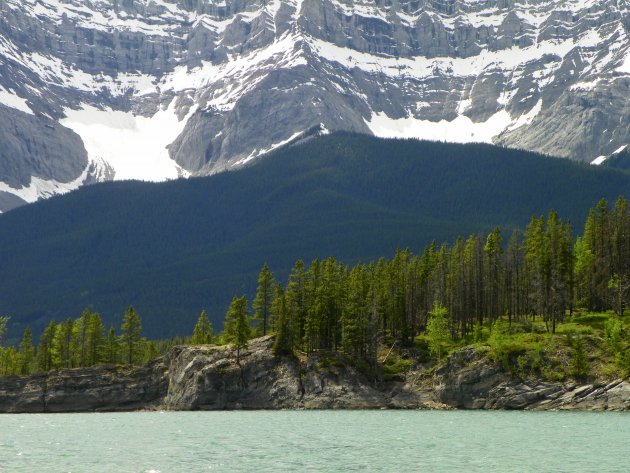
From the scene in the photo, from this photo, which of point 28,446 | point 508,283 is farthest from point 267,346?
point 28,446

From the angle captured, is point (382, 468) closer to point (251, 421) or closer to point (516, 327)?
point (251, 421)

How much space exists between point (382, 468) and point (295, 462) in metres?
6.41

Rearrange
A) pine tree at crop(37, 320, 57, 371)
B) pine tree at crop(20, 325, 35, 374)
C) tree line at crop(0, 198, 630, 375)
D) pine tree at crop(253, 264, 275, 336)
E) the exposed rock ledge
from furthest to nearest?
pine tree at crop(20, 325, 35, 374), pine tree at crop(37, 320, 57, 371), pine tree at crop(253, 264, 275, 336), tree line at crop(0, 198, 630, 375), the exposed rock ledge

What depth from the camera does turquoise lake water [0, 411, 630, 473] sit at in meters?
68.9

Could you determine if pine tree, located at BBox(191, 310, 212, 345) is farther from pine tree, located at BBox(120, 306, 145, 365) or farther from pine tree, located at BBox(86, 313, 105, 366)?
pine tree, located at BBox(86, 313, 105, 366)

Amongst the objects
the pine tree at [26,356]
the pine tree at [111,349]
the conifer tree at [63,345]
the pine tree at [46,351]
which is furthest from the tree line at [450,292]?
the pine tree at [26,356]

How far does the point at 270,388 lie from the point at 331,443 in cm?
4892

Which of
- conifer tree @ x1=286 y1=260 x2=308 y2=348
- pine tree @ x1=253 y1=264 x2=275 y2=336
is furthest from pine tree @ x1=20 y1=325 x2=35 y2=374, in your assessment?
conifer tree @ x1=286 y1=260 x2=308 y2=348

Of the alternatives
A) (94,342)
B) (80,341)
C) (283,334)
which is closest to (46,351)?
(80,341)

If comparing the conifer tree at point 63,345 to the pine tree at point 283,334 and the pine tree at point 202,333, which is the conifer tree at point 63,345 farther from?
the pine tree at point 283,334

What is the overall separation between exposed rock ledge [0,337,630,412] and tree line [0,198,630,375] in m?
4.07

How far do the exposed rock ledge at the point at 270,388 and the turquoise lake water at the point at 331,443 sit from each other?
5.97m

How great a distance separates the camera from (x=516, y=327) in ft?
421

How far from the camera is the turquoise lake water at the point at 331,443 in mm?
68875
